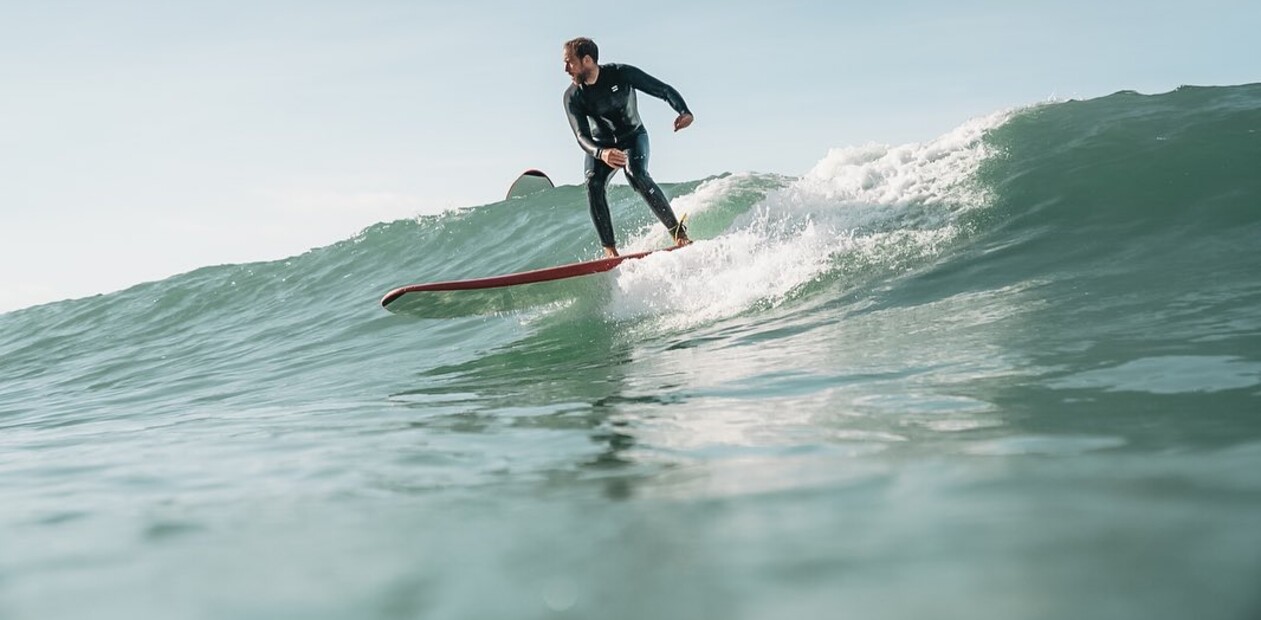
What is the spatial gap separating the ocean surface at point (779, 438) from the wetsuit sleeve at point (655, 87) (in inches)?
46.7

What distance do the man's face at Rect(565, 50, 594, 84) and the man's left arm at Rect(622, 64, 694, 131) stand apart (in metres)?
0.42

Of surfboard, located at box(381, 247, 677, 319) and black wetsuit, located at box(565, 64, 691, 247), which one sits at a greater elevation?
black wetsuit, located at box(565, 64, 691, 247)

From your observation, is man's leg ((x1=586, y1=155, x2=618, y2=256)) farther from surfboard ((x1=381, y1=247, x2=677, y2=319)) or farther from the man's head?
the man's head

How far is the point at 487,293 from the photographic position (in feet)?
25.7

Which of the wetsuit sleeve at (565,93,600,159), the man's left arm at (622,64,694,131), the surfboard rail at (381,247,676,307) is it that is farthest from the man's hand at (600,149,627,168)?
Answer: the surfboard rail at (381,247,676,307)

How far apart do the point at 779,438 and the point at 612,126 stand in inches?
213

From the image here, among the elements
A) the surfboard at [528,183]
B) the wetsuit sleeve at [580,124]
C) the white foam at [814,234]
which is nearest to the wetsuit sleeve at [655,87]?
the wetsuit sleeve at [580,124]

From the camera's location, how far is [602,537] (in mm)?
2146

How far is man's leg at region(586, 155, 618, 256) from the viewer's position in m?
8.12

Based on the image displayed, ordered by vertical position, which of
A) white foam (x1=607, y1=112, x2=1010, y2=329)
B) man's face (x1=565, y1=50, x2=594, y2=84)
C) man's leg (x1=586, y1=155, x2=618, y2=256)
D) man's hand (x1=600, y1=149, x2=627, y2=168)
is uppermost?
man's face (x1=565, y1=50, x2=594, y2=84)

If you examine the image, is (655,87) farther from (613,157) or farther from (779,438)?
(779,438)

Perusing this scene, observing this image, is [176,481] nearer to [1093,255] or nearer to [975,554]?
[975,554]

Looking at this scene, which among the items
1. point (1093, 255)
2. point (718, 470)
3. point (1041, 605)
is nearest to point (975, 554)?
point (1041, 605)

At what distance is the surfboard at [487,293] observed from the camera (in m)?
7.73
